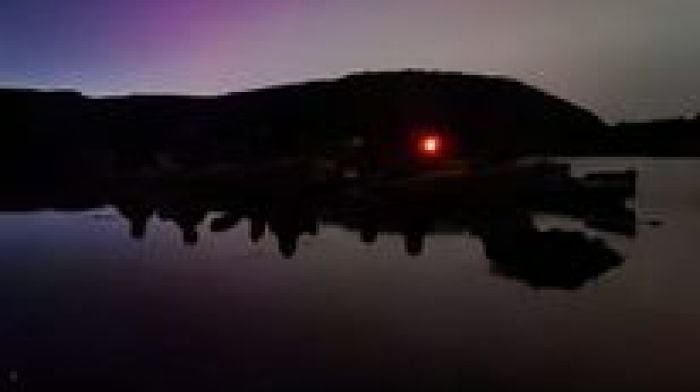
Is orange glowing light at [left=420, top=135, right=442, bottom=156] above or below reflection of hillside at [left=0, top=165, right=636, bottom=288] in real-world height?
above

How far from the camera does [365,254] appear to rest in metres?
38.7

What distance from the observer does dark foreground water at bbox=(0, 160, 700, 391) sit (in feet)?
66.1

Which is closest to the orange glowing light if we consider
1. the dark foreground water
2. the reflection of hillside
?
the reflection of hillside

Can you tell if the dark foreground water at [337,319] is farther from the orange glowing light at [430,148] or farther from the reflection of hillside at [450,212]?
the orange glowing light at [430,148]

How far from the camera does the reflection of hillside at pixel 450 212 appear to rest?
34.7m

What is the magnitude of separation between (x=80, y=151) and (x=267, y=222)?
71.1 meters

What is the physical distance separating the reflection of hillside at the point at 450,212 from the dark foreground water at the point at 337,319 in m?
0.99

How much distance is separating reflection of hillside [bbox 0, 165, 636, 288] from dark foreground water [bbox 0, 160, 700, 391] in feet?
3.26

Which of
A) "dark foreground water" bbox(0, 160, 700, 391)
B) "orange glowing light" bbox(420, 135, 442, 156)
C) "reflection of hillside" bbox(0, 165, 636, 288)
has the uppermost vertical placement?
"orange glowing light" bbox(420, 135, 442, 156)

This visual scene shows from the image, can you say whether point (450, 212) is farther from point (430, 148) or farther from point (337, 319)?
point (337, 319)

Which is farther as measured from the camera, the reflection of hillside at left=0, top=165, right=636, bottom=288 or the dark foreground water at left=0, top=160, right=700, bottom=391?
the reflection of hillside at left=0, top=165, right=636, bottom=288

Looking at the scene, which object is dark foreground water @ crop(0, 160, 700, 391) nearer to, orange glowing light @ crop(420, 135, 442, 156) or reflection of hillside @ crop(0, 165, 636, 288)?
reflection of hillside @ crop(0, 165, 636, 288)

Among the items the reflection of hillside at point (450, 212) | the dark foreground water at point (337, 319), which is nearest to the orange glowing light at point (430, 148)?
the reflection of hillside at point (450, 212)

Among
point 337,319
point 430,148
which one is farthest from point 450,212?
point 337,319
